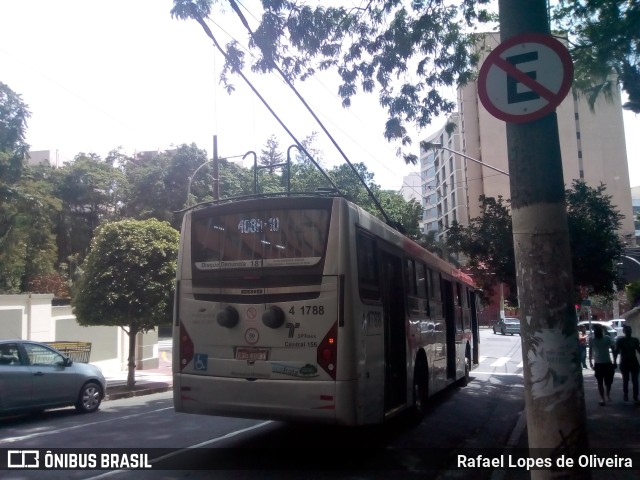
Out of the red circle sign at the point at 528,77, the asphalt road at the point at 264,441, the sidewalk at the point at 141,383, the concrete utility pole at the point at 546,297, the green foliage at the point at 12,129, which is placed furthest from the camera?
the green foliage at the point at 12,129

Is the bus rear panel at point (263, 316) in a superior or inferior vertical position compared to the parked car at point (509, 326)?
superior

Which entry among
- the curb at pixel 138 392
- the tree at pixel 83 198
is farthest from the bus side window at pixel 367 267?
the tree at pixel 83 198

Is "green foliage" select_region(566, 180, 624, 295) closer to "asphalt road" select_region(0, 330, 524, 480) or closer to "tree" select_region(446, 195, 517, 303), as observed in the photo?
"tree" select_region(446, 195, 517, 303)

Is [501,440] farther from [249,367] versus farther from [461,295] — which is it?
[461,295]

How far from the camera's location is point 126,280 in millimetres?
15633

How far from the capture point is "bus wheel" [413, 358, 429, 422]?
10.2 metres

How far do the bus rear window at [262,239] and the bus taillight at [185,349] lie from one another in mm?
900

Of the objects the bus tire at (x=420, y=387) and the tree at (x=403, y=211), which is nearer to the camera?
the bus tire at (x=420, y=387)

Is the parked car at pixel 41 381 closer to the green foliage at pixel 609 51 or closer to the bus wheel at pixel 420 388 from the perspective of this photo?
the bus wheel at pixel 420 388

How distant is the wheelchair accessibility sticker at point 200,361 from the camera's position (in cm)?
753

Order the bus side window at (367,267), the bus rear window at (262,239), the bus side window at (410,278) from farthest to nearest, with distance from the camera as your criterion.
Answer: the bus side window at (410,278) → the bus side window at (367,267) → the bus rear window at (262,239)

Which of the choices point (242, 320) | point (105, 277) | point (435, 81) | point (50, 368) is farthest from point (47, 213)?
point (242, 320)

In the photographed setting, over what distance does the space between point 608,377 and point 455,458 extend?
595 cm

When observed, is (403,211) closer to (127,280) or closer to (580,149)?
(580,149)
